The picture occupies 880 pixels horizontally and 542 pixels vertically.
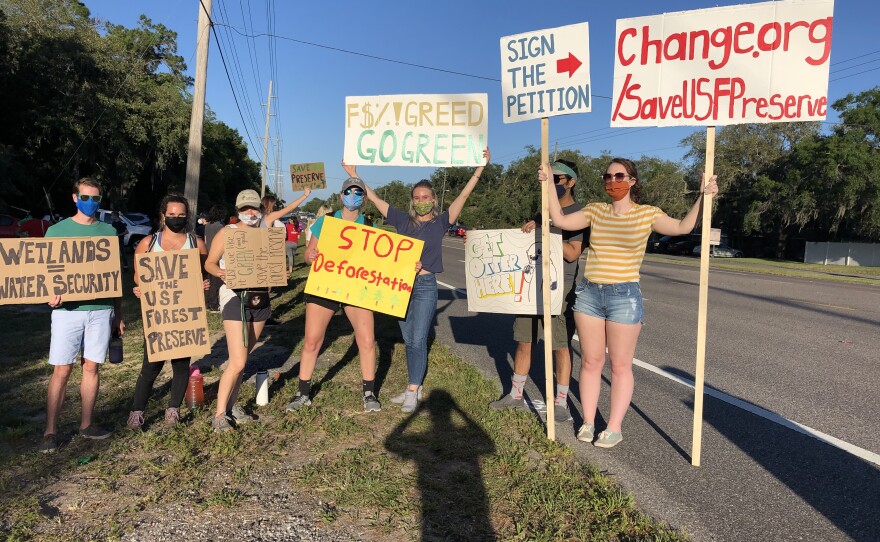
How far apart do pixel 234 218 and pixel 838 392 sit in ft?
19.8

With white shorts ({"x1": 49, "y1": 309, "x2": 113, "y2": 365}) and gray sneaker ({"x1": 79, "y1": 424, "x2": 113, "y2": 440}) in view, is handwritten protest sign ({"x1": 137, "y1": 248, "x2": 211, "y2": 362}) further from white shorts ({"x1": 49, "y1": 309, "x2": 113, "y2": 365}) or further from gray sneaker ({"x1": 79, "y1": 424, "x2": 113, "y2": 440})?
gray sneaker ({"x1": 79, "y1": 424, "x2": 113, "y2": 440})

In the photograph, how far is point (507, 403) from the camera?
16.4 ft

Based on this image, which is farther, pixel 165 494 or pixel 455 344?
pixel 455 344

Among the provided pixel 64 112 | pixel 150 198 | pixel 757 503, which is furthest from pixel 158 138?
pixel 757 503

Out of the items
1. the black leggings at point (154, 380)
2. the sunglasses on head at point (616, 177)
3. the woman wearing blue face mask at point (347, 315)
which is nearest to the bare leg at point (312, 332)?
the woman wearing blue face mask at point (347, 315)

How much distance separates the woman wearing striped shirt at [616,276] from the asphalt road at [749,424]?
0.58 metres

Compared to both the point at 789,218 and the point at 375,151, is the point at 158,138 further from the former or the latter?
the point at 789,218

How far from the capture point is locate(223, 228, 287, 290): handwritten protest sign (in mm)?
4414

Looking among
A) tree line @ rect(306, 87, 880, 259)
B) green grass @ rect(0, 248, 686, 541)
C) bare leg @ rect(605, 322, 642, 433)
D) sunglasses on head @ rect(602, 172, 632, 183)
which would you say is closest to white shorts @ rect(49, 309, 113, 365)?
green grass @ rect(0, 248, 686, 541)

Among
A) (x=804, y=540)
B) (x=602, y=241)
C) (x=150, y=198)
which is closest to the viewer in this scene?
(x=804, y=540)

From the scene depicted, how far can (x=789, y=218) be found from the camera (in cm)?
4038

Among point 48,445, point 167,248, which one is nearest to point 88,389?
point 48,445

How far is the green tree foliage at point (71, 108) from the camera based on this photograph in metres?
22.7

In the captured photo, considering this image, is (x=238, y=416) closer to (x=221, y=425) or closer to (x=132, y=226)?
(x=221, y=425)
